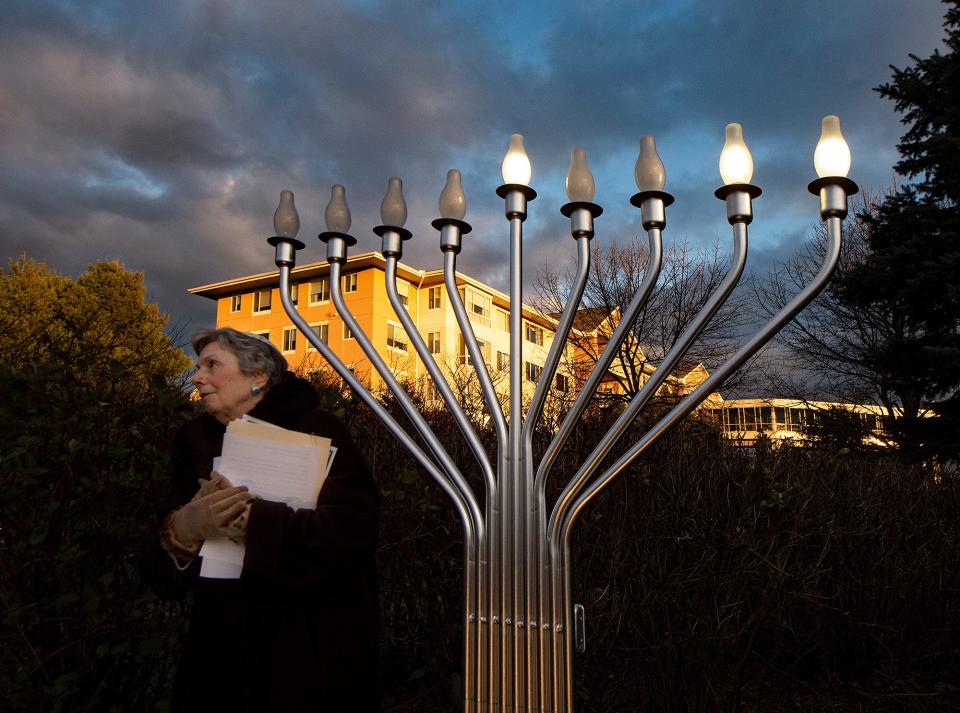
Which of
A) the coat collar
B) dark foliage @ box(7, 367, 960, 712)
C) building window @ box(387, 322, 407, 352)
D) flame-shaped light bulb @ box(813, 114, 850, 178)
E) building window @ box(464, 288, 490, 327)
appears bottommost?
dark foliage @ box(7, 367, 960, 712)

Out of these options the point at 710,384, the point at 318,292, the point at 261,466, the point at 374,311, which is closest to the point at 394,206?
the point at 261,466

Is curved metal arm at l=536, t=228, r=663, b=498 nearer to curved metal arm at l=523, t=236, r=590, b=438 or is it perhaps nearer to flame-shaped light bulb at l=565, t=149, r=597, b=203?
curved metal arm at l=523, t=236, r=590, b=438

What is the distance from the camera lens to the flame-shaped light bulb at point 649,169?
238 centimetres

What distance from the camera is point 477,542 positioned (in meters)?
2.57

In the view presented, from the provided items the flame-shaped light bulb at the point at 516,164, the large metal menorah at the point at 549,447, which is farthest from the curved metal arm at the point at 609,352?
the flame-shaped light bulb at the point at 516,164

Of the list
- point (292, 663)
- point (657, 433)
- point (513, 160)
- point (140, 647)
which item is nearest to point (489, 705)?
point (292, 663)

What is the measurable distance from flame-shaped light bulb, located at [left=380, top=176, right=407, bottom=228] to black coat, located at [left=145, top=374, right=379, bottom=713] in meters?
0.87

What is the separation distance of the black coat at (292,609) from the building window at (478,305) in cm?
3663

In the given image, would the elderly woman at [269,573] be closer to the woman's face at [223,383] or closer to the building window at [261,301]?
the woman's face at [223,383]

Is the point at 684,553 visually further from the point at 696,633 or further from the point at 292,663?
the point at 292,663

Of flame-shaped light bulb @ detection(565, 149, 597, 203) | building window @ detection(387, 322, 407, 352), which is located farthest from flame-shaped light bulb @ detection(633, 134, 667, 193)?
building window @ detection(387, 322, 407, 352)

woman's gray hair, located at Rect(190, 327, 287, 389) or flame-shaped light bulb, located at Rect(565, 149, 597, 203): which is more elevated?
flame-shaped light bulb, located at Rect(565, 149, 597, 203)

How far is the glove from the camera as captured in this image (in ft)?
6.44

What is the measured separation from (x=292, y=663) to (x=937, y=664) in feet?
17.3
